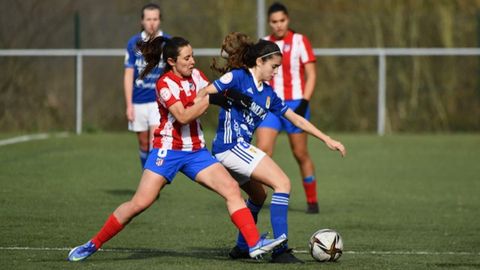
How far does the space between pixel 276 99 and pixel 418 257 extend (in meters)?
1.62

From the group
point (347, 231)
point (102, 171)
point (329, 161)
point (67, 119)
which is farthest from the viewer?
point (67, 119)

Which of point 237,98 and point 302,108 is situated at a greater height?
point 237,98

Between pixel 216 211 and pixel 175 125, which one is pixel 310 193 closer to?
pixel 216 211

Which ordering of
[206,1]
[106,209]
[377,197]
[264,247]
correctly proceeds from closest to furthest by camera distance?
[264,247] < [106,209] < [377,197] < [206,1]

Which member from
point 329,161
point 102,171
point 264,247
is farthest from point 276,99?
point 329,161

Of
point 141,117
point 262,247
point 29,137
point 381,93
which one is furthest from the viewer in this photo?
point 381,93

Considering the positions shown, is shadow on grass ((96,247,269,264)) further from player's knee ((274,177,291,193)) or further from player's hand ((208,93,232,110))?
player's hand ((208,93,232,110))

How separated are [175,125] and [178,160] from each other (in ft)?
0.84

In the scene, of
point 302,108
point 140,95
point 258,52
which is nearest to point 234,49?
point 258,52

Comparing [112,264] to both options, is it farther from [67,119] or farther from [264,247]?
[67,119]

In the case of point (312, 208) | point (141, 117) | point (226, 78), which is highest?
point (226, 78)

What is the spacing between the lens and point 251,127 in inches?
298

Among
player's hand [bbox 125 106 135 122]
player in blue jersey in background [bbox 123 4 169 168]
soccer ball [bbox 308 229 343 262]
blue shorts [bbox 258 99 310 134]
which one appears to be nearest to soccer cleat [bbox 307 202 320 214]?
blue shorts [bbox 258 99 310 134]

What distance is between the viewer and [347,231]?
924cm
